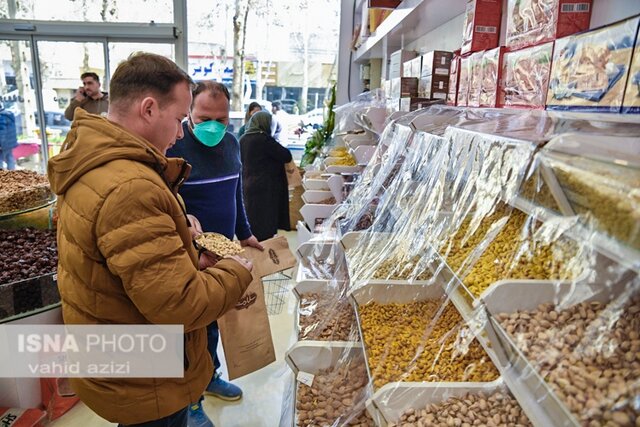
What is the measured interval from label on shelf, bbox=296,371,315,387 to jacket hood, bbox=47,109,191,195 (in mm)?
930

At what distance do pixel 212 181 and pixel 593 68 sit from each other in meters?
1.73

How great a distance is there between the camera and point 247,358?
6.99ft

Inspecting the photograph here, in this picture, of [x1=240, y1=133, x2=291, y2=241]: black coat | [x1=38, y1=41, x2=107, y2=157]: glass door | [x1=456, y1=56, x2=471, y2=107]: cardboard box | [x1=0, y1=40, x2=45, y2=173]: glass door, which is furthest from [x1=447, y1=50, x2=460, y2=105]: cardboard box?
[x1=0, y1=40, x2=45, y2=173]: glass door

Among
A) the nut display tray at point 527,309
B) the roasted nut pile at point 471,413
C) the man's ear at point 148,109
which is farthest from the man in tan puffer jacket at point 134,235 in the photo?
the nut display tray at point 527,309

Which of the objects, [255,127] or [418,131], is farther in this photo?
[255,127]

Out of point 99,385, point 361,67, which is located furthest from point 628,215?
point 361,67

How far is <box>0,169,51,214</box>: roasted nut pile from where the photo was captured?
2.46 metres

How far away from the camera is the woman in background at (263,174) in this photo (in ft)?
13.5

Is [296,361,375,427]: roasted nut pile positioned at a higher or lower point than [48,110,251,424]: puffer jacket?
lower

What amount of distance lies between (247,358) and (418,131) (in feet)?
4.15

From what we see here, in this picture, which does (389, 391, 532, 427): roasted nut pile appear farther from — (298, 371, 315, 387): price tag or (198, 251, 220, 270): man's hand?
(198, 251, 220, 270): man's hand

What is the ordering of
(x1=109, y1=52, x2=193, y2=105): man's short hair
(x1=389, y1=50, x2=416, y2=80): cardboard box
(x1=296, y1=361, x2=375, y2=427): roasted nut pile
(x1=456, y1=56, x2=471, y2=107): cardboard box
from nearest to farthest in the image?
(x1=109, y1=52, x2=193, y2=105): man's short hair → (x1=296, y1=361, x2=375, y2=427): roasted nut pile → (x1=456, y1=56, x2=471, y2=107): cardboard box → (x1=389, y1=50, x2=416, y2=80): cardboard box

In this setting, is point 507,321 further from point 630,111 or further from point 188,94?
point 188,94

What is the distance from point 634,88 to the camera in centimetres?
88
